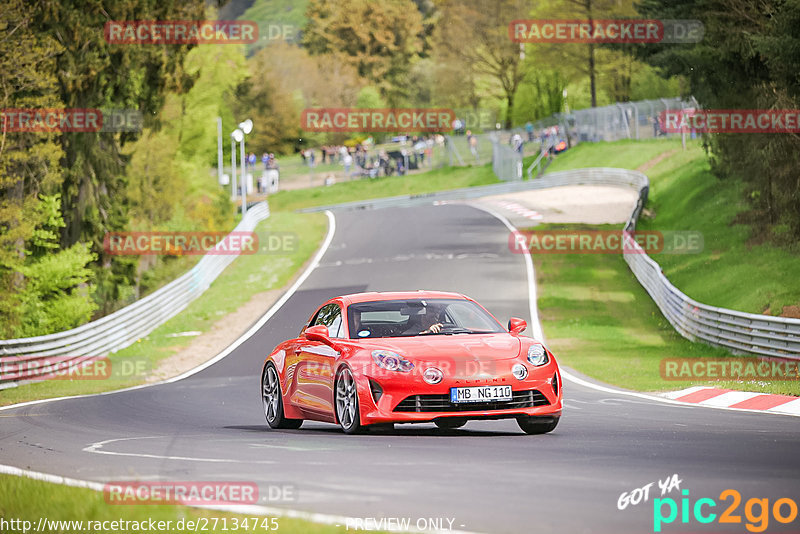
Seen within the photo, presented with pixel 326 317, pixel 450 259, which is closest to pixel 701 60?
pixel 450 259

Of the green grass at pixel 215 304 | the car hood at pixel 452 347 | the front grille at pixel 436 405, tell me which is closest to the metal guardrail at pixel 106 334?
the green grass at pixel 215 304

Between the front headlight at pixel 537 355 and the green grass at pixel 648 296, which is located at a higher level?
the front headlight at pixel 537 355

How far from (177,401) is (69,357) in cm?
957

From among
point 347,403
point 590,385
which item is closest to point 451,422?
point 347,403

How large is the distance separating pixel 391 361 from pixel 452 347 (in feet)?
1.96

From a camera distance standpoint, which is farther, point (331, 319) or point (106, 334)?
point (106, 334)

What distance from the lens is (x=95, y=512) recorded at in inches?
284

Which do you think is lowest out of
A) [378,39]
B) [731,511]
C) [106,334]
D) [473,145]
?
A: [106,334]

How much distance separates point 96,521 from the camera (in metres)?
6.93

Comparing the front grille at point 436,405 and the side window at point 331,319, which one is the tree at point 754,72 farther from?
the front grille at point 436,405

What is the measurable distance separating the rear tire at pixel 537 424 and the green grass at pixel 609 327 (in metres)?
5.99

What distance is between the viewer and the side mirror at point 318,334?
41.6ft

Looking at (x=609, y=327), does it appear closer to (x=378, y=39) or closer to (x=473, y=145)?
(x=473, y=145)

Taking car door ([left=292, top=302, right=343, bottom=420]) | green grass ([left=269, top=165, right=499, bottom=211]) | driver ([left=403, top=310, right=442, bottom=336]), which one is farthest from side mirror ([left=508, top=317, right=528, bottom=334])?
green grass ([left=269, top=165, right=499, bottom=211])
